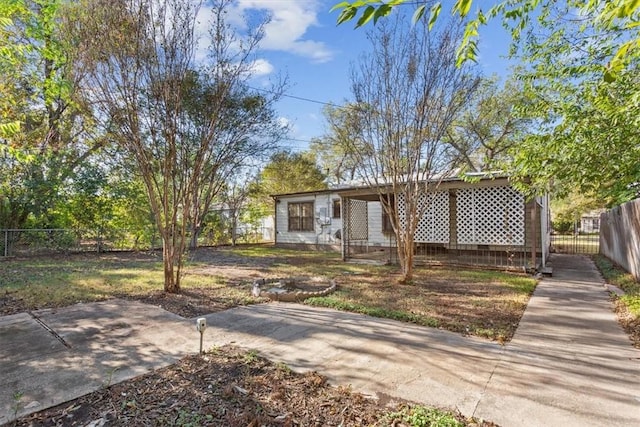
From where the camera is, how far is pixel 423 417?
2.09 metres

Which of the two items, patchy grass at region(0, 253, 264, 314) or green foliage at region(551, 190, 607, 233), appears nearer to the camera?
patchy grass at region(0, 253, 264, 314)

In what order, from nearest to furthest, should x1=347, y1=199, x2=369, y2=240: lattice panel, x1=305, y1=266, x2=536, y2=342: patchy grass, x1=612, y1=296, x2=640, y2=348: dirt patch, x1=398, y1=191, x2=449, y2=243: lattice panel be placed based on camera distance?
x1=612, y1=296, x2=640, y2=348: dirt patch, x1=305, y1=266, x2=536, y2=342: patchy grass, x1=398, y1=191, x2=449, y2=243: lattice panel, x1=347, y1=199, x2=369, y2=240: lattice panel

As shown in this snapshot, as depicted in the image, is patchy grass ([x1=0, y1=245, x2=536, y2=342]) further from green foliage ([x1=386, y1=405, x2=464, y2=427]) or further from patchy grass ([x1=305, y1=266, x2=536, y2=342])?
green foliage ([x1=386, y1=405, x2=464, y2=427])

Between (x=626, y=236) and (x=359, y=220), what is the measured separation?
8.00 metres

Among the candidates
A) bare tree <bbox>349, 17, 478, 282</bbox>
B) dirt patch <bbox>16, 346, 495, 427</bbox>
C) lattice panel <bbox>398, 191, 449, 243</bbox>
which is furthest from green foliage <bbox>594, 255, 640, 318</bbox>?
dirt patch <bbox>16, 346, 495, 427</bbox>

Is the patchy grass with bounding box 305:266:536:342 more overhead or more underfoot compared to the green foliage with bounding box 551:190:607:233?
more underfoot

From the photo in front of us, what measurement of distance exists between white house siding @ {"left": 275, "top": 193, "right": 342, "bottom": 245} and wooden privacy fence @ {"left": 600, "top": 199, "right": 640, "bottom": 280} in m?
9.15

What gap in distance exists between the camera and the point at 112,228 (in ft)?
40.6

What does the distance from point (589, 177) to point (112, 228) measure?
46.1 feet

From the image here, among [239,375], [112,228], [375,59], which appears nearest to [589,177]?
[375,59]

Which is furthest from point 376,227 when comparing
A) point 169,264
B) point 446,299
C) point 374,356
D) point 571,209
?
point 571,209

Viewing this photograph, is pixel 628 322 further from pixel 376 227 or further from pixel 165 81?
pixel 376 227

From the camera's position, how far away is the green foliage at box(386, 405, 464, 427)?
6.64 feet

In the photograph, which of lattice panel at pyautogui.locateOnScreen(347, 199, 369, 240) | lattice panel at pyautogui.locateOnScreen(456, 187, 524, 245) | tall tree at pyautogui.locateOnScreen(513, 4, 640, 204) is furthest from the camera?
lattice panel at pyautogui.locateOnScreen(347, 199, 369, 240)
